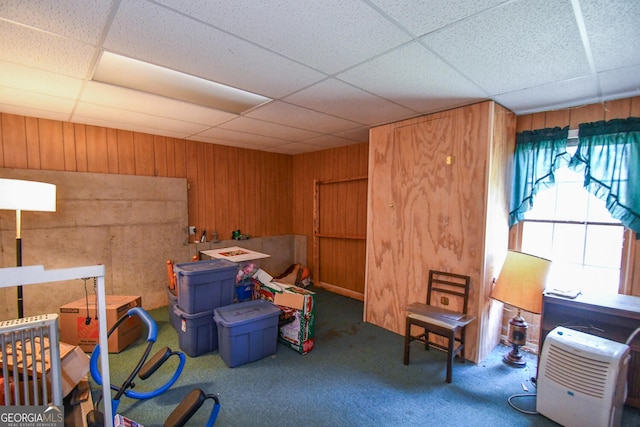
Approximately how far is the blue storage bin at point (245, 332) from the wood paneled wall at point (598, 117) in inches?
119

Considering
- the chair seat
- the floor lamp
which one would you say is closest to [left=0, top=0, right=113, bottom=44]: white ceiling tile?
the floor lamp

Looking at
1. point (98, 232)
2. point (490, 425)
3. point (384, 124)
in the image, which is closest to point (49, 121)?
point (98, 232)

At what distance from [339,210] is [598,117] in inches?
124

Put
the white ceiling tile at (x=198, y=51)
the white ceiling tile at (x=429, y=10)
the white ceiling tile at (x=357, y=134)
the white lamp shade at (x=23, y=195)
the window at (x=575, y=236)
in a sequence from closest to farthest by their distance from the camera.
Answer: the white ceiling tile at (x=429, y=10), the white ceiling tile at (x=198, y=51), the white lamp shade at (x=23, y=195), the window at (x=575, y=236), the white ceiling tile at (x=357, y=134)

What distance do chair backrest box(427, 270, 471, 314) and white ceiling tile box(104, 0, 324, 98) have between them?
2152 mm

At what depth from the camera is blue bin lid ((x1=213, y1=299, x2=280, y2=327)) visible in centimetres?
244

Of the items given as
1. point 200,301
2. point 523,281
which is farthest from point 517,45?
point 200,301

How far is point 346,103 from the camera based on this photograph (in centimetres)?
254

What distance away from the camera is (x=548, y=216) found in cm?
275

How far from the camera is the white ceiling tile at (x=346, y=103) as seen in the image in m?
2.23

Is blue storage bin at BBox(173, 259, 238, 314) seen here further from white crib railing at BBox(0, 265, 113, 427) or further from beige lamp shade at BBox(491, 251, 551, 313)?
beige lamp shade at BBox(491, 251, 551, 313)

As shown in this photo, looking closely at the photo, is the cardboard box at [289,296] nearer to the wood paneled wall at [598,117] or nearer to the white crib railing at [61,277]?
the white crib railing at [61,277]

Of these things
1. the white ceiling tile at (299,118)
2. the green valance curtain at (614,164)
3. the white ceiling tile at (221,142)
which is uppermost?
the white ceiling tile at (299,118)

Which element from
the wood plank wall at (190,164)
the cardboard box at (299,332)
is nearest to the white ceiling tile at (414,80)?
the cardboard box at (299,332)
